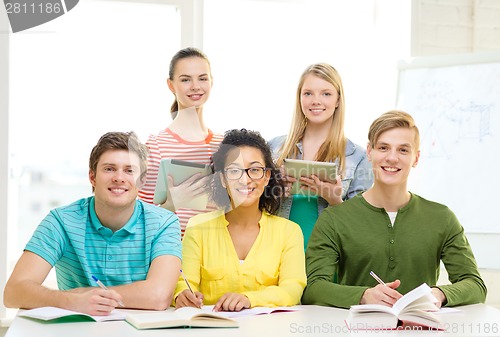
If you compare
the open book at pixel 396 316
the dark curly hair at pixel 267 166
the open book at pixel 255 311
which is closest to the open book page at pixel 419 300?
the open book at pixel 396 316

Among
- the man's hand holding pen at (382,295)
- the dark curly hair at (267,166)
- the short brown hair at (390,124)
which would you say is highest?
the short brown hair at (390,124)

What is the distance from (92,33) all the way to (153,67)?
1.11ft

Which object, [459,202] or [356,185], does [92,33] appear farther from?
[459,202]

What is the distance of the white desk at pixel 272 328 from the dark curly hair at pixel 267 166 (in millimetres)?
485

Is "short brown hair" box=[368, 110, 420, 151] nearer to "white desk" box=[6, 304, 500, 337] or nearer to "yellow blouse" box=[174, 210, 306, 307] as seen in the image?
"yellow blouse" box=[174, 210, 306, 307]

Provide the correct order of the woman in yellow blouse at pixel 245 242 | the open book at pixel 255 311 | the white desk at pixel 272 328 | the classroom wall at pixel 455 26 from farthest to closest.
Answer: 1. the classroom wall at pixel 455 26
2. the woman in yellow blouse at pixel 245 242
3. the open book at pixel 255 311
4. the white desk at pixel 272 328

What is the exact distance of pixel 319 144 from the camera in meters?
2.64

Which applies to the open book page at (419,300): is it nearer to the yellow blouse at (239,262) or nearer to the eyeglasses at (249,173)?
the yellow blouse at (239,262)

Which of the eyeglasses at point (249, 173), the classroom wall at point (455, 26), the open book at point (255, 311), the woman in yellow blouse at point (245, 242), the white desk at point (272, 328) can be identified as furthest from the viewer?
the classroom wall at point (455, 26)

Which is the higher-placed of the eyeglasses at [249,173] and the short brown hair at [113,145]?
the short brown hair at [113,145]

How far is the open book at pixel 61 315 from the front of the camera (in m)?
1.78

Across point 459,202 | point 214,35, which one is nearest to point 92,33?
point 214,35

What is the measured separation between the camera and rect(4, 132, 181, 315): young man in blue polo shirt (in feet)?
6.72

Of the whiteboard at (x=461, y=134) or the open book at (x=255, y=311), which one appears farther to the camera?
the whiteboard at (x=461, y=134)
